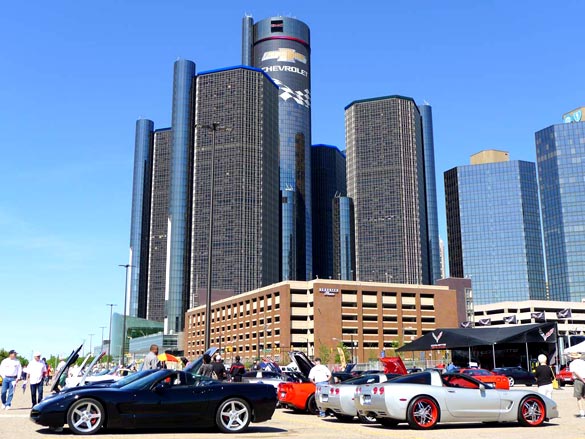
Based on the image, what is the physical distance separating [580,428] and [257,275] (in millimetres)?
183196

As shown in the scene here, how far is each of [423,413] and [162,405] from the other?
5.65m

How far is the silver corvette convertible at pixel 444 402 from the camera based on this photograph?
46.1ft

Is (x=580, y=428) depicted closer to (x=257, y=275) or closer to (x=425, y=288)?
(x=425, y=288)

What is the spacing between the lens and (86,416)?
1213 cm

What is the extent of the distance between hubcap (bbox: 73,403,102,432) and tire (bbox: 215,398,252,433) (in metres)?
2.28

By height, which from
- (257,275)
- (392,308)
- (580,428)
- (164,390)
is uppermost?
(257,275)

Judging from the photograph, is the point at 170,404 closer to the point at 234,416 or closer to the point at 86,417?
the point at 234,416

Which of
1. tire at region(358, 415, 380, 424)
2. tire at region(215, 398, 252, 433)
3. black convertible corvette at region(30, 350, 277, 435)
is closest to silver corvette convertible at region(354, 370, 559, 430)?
tire at region(358, 415, 380, 424)

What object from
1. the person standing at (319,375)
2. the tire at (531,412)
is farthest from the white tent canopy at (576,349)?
the person standing at (319,375)

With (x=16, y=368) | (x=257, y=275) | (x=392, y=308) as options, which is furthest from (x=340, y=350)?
(x=16, y=368)

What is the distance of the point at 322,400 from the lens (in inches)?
664

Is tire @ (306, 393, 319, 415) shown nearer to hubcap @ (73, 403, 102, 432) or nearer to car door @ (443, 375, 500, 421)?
car door @ (443, 375, 500, 421)

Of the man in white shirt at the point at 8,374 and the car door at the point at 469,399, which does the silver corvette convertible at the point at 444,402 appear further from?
the man in white shirt at the point at 8,374

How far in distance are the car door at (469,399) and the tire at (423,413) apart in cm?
34
